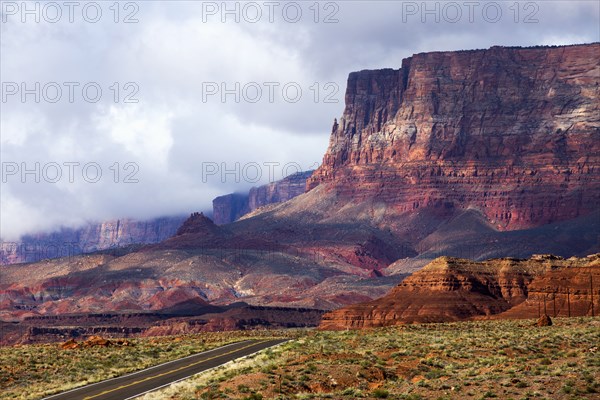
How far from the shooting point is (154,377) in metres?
70.4

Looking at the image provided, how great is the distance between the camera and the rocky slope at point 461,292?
538 ft

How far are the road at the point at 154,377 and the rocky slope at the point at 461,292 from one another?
6922 cm

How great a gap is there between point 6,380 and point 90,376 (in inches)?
189

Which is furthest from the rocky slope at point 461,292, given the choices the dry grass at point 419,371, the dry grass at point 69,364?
the dry grass at point 419,371

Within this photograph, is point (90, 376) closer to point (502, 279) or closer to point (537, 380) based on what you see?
point (537, 380)

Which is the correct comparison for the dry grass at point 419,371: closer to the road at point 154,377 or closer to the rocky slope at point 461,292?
the road at point 154,377

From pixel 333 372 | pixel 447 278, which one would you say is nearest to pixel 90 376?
pixel 333 372

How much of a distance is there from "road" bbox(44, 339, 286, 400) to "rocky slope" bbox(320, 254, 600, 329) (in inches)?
2725

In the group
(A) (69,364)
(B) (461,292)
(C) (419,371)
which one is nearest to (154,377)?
(A) (69,364)

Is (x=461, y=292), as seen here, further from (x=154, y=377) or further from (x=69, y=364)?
(x=154, y=377)

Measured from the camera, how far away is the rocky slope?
16388 centimetres

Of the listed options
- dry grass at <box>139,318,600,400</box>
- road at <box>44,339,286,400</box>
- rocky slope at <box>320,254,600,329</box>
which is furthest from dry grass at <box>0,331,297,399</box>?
rocky slope at <box>320,254,600,329</box>

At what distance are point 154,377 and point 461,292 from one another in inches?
4379

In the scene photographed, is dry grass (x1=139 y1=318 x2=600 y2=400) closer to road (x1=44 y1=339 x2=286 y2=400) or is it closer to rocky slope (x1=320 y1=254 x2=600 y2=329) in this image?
road (x1=44 y1=339 x2=286 y2=400)
